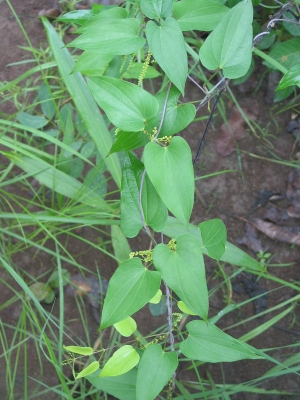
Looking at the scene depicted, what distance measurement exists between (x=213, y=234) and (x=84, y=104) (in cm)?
61

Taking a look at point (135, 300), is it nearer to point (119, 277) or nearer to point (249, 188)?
point (119, 277)

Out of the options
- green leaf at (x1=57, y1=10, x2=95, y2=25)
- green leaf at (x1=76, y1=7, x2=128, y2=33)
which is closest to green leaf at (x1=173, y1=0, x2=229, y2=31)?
green leaf at (x1=76, y1=7, x2=128, y2=33)

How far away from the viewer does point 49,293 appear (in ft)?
4.24

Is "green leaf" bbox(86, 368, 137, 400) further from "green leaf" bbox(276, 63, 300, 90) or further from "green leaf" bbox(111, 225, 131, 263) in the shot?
"green leaf" bbox(276, 63, 300, 90)

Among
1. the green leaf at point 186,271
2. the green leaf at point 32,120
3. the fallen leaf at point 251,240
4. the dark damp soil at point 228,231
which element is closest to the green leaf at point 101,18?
the green leaf at point 186,271

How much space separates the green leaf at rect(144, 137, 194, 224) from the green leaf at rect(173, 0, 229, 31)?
A: 0.81 feet

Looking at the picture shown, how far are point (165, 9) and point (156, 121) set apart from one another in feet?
0.62

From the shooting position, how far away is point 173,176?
63 cm

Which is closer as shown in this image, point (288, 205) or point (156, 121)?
point (156, 121)

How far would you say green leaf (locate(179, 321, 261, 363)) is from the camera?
74cm

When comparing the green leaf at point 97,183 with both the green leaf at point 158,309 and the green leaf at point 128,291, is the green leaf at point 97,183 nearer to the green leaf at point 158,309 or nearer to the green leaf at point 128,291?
the green leaf at point 158,309

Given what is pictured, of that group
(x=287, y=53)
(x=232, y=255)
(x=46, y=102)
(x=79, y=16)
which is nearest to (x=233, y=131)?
(x=287, y=53)

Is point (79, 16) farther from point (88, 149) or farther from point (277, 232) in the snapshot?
point (277, 232)

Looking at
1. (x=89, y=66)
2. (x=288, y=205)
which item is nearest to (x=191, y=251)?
(x=89, y=66)
